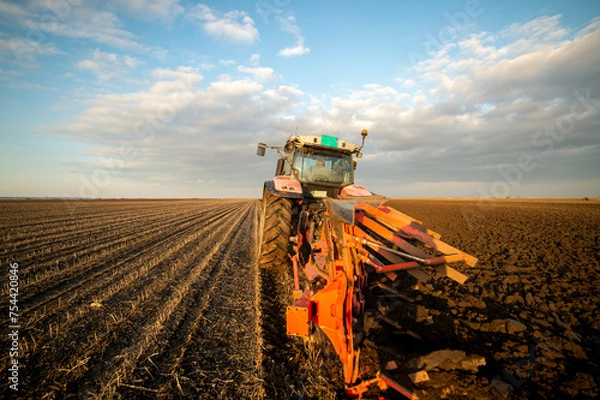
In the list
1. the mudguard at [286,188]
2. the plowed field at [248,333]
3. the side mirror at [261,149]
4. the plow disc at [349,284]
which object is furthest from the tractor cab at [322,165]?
the plow disc at [349,284]

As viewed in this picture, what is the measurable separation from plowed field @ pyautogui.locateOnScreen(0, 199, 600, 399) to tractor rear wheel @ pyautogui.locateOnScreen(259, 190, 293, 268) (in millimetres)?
495

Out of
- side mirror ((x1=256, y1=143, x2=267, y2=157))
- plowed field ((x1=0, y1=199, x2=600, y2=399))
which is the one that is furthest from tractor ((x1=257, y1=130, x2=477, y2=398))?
plowed field ((x1=0, y1=199, x2=600, y2=399))

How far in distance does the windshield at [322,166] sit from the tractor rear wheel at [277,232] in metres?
1.06

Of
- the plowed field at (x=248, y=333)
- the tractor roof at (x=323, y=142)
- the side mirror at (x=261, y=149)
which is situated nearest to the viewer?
the plowed field at (x=248, y=333)

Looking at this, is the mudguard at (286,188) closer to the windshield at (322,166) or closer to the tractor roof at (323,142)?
the windshield at (322,166)

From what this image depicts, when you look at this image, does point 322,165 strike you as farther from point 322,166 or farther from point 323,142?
point 323,142

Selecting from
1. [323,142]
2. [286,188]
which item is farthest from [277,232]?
[323,142]

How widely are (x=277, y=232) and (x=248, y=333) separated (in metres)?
1.85

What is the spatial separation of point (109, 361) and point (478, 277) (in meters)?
6.13

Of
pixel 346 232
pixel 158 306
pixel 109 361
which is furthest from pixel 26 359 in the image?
pixel 346 232

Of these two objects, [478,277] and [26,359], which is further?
[478,277]

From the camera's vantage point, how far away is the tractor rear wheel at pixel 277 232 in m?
4.81

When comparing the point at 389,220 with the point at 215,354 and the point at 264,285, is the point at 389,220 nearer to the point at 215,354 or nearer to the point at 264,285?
the point at 215,354

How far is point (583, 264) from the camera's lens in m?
6.26
